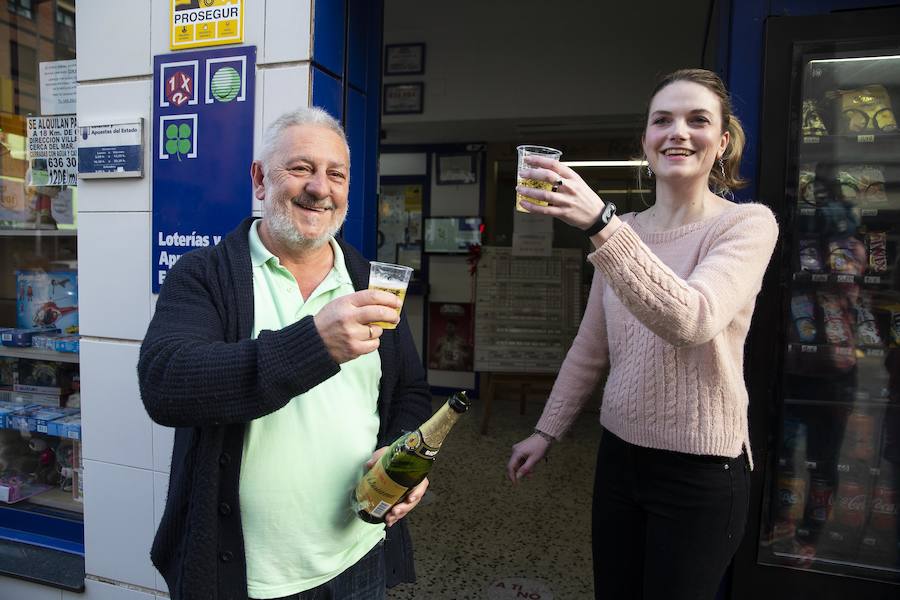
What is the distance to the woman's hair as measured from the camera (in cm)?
127

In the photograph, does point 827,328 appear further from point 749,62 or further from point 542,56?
point 542,56

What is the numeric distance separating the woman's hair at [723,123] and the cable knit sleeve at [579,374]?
42 cm

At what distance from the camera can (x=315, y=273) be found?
50.7 inches

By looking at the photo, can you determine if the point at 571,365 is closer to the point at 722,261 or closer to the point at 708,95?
the point at 722,261

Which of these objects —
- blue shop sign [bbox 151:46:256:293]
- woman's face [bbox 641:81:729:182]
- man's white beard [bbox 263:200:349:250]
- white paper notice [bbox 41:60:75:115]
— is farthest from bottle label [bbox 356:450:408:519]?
white paper notice [bbox 41:60:75:115]

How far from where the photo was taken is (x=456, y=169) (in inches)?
220

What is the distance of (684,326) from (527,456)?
0.70m

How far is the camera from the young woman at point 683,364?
109cm

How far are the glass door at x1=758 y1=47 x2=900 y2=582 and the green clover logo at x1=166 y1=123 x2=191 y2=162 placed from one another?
2.09m

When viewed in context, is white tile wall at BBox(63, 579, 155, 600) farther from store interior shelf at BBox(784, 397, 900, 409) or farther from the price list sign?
the price list sign

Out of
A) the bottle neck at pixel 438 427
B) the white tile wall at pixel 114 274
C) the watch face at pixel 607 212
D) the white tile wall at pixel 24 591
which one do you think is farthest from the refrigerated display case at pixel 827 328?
the white tile wall at pixel 24 591

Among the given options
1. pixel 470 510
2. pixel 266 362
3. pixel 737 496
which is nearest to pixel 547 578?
pixel 470 510

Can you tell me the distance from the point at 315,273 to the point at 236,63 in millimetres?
948

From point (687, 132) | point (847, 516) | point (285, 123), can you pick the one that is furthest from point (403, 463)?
point (847, 516)
